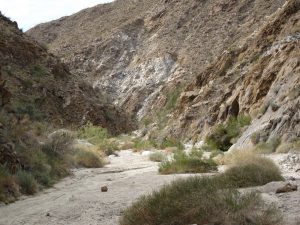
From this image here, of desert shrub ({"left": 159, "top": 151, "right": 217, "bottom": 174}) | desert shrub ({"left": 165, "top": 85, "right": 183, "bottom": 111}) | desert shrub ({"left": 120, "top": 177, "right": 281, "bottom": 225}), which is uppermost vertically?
desert shrub ({"left": 165, "top": 85, "right": 183, "bottom": 111})

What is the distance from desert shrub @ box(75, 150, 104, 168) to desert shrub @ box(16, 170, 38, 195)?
6.64 m

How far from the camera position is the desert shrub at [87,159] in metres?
20.3

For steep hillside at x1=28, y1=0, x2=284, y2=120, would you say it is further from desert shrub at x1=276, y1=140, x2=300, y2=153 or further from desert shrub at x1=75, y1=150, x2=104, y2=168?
desert shrub at x1=276, y1=140, x2=300, y2=153

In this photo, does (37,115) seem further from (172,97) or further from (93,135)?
(172,97)

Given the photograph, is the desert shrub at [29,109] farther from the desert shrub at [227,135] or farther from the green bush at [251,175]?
the green bush at [251,175]

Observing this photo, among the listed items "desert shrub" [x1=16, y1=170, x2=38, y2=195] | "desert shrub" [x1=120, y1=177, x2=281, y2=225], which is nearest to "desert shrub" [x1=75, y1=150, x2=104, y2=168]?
"desert shrub" [x1=16, y1=170, x2=38, y2=195]

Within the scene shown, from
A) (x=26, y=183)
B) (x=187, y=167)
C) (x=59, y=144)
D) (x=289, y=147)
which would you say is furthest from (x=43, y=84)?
(x=26, y=183)

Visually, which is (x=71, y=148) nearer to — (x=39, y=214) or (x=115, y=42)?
(x=39, y=214)

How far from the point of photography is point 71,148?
1933 centimetres

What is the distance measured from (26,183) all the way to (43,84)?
26394 mm

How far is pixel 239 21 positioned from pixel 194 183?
5118cm

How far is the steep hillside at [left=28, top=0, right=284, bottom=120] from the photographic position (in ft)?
189

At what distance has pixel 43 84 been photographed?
3875 cm

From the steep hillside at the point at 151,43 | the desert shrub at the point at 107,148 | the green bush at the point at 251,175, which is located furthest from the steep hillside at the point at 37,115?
the steep hillside at the point at 151,43
